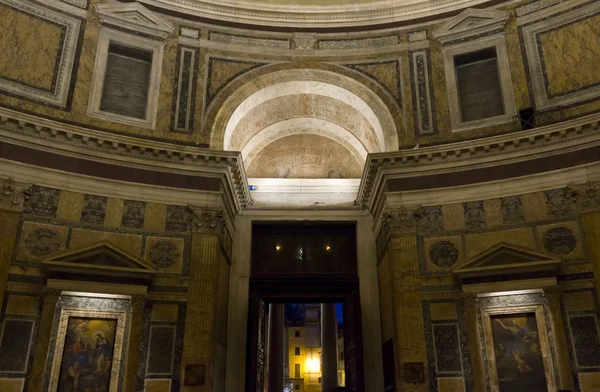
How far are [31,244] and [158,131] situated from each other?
13.5 feet

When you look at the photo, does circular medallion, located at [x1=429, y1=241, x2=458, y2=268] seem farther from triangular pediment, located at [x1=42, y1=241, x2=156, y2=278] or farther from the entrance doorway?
triangular pediment, located at [x1=42, y1=241, x2=156, y2=278]

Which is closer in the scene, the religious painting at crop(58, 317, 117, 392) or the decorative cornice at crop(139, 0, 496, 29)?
the religious painting at crop(58, 317, 117, 392)

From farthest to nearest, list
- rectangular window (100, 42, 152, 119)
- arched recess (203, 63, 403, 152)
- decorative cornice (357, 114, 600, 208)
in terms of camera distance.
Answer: arched recess (203, 63, 403, 152)
rectangular window (100, 42, 152, 119)
decorative cornice (357, 114, 600, 208)

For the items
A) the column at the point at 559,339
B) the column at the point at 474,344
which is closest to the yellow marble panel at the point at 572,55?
the column at the point at 559,339

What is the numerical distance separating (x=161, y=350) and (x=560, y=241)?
922cm

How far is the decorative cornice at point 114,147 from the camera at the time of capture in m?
11.4

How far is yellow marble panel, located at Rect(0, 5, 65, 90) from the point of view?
1223cm

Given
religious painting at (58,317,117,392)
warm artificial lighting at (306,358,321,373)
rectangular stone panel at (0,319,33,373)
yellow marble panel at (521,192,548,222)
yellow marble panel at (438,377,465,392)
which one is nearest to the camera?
rectangular stone panel at (0,319,33,373)

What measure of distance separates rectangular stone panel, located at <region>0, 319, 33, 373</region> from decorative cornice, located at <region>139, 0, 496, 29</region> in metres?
Result: 9.21

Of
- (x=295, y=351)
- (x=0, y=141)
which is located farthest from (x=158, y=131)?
(x=295, y=351)

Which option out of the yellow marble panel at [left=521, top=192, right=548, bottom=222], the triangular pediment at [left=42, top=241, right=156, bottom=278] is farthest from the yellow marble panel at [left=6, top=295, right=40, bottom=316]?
the yellow marble panel at [left=521, top=192, right=548, bottom=222]

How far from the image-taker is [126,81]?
13.9 m

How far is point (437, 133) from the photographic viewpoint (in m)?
13.6

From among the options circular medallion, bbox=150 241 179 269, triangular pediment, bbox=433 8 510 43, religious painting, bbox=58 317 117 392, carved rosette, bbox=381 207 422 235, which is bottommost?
religious painting, bbox=58 317 117 392
